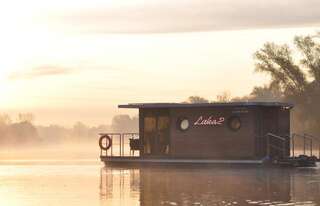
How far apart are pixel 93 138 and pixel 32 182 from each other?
167900 millimetres

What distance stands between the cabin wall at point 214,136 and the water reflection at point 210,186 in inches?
76.3

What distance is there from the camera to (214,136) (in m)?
40.4

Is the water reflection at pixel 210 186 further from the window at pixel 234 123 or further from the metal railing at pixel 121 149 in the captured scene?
the metal railing at pixel 121 149

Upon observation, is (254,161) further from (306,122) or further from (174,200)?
(306,122)

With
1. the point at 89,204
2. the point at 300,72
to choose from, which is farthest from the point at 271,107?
the point at 300,72

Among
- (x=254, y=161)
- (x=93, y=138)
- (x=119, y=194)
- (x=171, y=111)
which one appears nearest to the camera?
(x=119, y=194)

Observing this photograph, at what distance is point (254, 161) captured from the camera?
126ft

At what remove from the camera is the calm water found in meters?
22.4

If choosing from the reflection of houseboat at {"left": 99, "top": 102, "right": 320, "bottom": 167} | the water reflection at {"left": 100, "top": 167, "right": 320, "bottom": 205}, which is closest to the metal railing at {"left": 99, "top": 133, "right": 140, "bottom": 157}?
the reflection of houseboat at {"left": 99, "top": 102, "right": 320, "bottom": 167}

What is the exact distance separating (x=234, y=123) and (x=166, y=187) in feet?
44.7

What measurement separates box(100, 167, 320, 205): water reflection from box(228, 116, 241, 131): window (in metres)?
2.49

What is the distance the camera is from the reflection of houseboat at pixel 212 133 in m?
39.6

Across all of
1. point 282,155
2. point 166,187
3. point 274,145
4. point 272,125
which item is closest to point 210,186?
point 166,187

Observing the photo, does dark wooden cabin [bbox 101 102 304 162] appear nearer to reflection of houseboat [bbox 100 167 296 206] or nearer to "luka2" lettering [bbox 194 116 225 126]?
"luka2" lettering [bbox 194 116 225 126]
